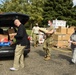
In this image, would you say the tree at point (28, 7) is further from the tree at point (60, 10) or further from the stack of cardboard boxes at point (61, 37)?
the stack of cardboard boxes at point (61, 37)

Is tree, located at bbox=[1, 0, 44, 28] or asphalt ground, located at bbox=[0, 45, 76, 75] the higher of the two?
tree, located at bbox=[1, 0, 44, 28]

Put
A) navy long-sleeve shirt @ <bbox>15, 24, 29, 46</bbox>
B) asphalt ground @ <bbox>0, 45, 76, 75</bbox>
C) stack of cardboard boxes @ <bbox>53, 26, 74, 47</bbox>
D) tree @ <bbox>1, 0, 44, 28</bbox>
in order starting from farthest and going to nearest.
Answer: tree @ <bbox>1, 0, 44, 28</bbox>, stack of cardboard boxes @ <bbox>53, 26, 74, 47</bbox>, navy long-sleeve shirt @ <bbox>15, 24, 29, 46</bbox>, asphalt ground @ <bbox>0, 45, 76, 75</bbox>

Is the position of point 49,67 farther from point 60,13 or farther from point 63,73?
point 60,13

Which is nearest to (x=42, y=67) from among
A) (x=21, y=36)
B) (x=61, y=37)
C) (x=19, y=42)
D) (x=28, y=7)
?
(x=19, y=42)

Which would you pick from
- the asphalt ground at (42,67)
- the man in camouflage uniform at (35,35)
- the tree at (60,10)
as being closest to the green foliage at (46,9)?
the tree at (60,10)

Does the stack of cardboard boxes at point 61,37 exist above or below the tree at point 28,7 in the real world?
below

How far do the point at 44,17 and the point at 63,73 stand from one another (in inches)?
1809

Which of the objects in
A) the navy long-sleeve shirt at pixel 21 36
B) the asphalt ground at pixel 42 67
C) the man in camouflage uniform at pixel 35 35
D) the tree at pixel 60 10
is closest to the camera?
the asphalt ground at pixel 42 67

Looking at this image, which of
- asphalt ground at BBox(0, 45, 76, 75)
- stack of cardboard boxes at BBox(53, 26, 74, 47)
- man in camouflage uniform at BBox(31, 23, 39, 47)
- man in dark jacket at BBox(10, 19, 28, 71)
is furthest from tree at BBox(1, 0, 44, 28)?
man in dark jacket at BBox(10, 19, 28, 71)

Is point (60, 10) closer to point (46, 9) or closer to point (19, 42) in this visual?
point (46, 9)

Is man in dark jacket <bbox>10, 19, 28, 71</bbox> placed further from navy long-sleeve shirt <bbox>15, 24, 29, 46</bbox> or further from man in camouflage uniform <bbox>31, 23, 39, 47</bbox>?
man in camouflage uniform <bbox>31, 23, 39, 47</bbox>

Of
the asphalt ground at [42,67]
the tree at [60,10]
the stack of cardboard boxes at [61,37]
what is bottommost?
the asphalt ground at [42,67]

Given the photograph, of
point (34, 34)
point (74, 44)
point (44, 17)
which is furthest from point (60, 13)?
point (74, 44)

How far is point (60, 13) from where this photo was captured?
51375mm
